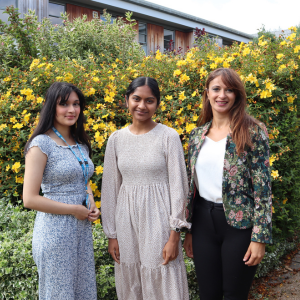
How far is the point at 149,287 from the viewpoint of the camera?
73.7 inches

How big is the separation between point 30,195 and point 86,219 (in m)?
0.40

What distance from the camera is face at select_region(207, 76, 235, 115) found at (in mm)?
1821

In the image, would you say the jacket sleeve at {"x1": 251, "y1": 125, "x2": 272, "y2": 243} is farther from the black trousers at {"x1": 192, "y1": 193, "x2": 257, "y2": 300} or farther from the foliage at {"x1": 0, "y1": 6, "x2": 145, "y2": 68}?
the foliage at {"x1": 0, "y1": 6, "x2": 145, "y2": 68}

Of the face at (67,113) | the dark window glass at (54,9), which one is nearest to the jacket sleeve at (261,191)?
the face at (67,113)

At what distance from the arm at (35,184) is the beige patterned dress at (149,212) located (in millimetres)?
411

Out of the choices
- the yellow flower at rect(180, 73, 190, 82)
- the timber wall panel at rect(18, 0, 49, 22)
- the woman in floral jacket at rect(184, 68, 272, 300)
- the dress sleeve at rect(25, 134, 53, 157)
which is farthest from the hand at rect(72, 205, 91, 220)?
the timber wall panel at rect(18, 0, 49, 22)

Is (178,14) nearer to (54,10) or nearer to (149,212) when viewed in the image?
(54,10)

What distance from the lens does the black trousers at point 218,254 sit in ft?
5.69

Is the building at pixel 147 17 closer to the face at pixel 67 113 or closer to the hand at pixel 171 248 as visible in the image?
the face at pixel 67 113

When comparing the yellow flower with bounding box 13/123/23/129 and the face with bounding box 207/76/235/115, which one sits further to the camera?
the yellow flower with bounding box 13/123/23/129

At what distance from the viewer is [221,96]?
1.81 meters

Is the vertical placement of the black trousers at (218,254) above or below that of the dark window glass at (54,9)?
below

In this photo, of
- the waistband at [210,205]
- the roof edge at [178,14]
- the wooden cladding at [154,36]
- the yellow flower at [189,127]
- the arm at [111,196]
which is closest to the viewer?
the waistband at [210,205]

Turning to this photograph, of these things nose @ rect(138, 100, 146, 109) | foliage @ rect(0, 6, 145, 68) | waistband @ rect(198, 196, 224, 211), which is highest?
foliage @ rect(0, 6, 145, 68)
